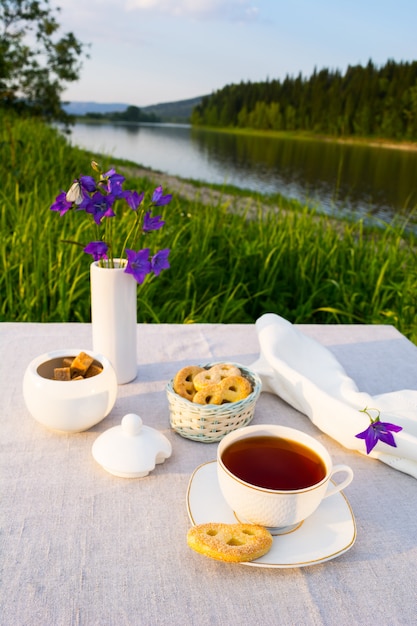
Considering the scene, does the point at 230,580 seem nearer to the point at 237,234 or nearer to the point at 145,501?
the point at 145,501

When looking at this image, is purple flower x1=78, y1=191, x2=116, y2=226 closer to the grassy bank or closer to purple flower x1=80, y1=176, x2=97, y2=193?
purple flower x1=80, y1=176, x2=97, y2=193

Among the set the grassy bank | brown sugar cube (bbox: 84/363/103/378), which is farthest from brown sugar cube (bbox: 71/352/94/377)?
the grassy bank

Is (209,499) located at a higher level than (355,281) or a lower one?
higher

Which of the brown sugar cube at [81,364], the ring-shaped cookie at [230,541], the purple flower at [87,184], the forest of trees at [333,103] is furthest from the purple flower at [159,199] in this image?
the forest of trees at [333,103]

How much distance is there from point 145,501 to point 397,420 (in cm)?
42

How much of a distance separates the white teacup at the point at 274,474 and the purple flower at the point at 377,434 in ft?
0.27

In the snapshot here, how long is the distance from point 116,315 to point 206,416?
0.94 ft

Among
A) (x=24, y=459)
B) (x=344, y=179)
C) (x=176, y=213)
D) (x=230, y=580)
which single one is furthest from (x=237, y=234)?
(x=344, y=179)

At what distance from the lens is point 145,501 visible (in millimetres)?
745

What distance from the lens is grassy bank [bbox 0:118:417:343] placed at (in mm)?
2297

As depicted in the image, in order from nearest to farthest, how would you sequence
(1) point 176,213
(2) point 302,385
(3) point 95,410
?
1. (3) point 95,410
2. (2) point 302,385
3. (1) point 176,213

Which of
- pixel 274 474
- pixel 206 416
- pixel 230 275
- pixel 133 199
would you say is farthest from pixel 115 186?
pixel 230 275

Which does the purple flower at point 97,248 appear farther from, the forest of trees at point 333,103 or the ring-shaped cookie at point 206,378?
the forest of trees at point 333,103

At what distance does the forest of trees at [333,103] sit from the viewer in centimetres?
3653
